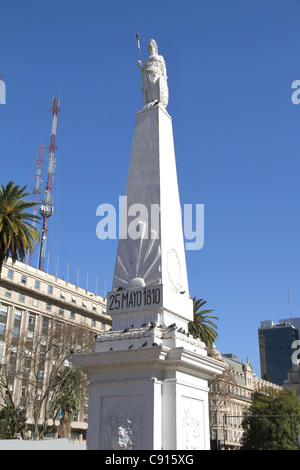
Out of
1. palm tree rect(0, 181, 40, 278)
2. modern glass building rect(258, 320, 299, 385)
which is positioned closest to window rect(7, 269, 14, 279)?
palm tree rect(0, 181, 40, 278)

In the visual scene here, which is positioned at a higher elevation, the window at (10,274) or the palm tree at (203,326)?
the window at (10,274)

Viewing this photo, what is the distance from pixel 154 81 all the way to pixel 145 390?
9.14 meters

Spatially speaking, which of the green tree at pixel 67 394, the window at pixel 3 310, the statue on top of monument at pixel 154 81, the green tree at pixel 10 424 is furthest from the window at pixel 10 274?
the statue on top of monument at pixel 154 81

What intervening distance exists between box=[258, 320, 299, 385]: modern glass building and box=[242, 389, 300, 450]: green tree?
10327 centimetres

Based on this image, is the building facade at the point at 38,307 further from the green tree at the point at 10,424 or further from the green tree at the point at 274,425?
the green tree at the point at 274,425

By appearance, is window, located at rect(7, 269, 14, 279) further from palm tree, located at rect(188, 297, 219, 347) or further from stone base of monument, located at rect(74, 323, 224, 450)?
stone base of monument, located at rect(74, 323, 224, 450)

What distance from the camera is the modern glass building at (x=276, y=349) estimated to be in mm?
157125

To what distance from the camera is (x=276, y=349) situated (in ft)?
521

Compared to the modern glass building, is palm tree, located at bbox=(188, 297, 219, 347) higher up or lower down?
lower down

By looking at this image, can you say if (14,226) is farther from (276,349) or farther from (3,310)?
(276,349)

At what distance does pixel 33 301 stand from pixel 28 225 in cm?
3305

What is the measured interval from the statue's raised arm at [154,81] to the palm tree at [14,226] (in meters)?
14.5

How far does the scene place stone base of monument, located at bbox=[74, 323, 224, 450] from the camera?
1074 cm

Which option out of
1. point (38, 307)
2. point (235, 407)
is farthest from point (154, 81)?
point (235, 407)
